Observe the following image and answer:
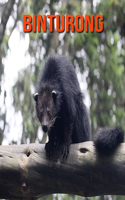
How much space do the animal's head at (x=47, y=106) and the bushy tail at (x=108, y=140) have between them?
0.79 m

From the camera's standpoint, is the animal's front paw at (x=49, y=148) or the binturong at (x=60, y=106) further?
the binturong at (x=60, y=106)

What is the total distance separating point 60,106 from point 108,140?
108 cm

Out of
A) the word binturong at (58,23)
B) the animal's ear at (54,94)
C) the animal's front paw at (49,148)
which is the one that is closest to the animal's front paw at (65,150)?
the animal's front paw at (49,148)

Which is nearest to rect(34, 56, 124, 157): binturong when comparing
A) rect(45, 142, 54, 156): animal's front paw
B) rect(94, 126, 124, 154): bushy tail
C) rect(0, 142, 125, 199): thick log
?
rect(45, 142, 54, 156): animal's front paw

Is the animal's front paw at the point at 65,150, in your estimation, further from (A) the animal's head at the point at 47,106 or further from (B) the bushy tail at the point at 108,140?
(B) the bushy tail at the point at 108,140

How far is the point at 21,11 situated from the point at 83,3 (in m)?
1.96

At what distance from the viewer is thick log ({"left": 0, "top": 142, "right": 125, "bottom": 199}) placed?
12.2ft

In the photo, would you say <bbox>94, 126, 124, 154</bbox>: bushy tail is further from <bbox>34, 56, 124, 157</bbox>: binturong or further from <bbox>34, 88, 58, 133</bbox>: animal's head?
<bbox>34, 88, 58, 133</bbox>: animal's head

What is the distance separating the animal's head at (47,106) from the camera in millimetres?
4300

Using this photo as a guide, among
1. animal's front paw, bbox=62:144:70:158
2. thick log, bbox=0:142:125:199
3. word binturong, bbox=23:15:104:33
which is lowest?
thick log, bbox=0:142:125:199

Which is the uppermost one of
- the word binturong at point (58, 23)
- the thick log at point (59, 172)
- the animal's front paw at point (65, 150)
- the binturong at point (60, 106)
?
the word binturong at point (58, 23)

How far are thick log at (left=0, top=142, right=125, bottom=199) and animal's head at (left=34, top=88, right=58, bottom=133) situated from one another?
0.39 m

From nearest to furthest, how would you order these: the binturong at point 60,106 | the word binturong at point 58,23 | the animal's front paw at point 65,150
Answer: the animal's front paw at point 65,150 → the binturong at point 60,106 → the word binturong at point 58,23

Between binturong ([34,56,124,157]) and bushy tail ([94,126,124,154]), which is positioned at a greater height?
binturong ([34,56,124,157])
